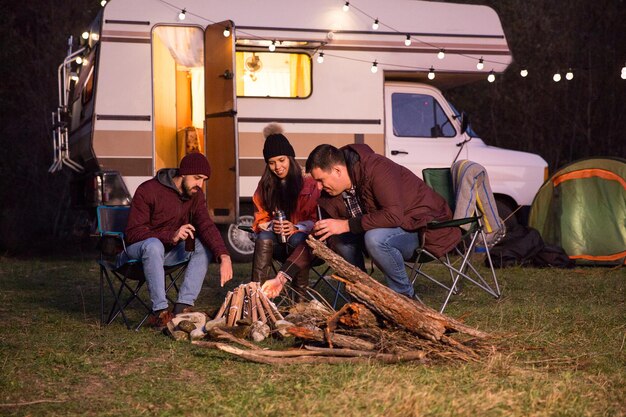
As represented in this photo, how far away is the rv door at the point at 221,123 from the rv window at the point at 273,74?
566 millimetres

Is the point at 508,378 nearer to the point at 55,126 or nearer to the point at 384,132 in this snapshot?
the point at 384,132

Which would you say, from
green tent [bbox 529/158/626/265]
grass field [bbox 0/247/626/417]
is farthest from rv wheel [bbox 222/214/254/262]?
grass field [bbox 0/247/626/417]

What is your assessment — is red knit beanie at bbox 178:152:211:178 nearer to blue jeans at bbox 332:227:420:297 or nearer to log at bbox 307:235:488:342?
blue jeans at bbox 332:227:420:297

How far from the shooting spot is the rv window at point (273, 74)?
874 centimetres

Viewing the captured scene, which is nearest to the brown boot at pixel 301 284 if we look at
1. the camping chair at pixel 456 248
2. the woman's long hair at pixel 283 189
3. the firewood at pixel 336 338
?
the woman's long hair at pixel 283 189

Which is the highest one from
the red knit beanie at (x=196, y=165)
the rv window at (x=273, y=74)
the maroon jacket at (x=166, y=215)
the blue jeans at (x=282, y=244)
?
the rv window at (x=273, y=74)

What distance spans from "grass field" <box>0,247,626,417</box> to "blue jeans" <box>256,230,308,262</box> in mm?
842

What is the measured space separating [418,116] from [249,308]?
15.8 ft

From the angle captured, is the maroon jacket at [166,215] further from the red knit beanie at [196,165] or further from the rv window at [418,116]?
the rv window at [418,116]

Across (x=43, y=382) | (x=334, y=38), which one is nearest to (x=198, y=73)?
(x=334, y=38)

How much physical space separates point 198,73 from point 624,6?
7.56 metres

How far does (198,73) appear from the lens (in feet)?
29.8

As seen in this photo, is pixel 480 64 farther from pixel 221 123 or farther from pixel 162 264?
Result: pixel 162 264

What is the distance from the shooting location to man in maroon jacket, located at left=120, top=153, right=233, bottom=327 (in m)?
4.90
